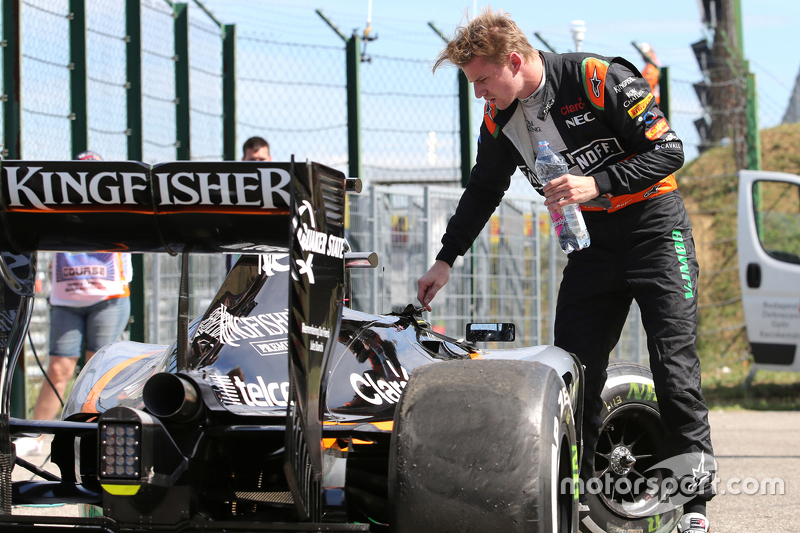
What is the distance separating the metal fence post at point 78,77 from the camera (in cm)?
755

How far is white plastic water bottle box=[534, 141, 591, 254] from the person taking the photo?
3.31 meters

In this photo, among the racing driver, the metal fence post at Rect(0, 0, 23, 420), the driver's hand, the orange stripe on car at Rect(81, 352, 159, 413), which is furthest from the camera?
the metal fence post at Rect(0, 0, 23, 420)

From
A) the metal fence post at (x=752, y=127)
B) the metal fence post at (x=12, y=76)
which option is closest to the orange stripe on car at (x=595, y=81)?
the metal fence post at (x=12, y=76)

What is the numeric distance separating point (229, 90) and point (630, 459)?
6.14 meters

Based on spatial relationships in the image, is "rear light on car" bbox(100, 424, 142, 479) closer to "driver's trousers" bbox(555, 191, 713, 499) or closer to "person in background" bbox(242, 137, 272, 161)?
"driver's trousers" bbox(555, 191, 713, 499)

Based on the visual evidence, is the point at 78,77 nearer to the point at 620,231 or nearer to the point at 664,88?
the point at 620,231

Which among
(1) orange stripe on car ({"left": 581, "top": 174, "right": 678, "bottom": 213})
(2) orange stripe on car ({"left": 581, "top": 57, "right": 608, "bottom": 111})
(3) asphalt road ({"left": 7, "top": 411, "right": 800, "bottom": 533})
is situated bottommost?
(3) asphalt road ({"left": 7, "top": 411, "right": 800, "bottom": 533})

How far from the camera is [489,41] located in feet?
10.3

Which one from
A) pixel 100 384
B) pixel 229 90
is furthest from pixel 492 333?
pixel 229 90

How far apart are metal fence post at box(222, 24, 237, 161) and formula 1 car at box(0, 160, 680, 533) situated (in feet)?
18.6

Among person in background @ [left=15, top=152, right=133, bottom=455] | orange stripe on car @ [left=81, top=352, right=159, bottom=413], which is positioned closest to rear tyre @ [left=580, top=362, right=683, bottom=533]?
orange stripe on car @ [left=81, top=352, right=159, bottom=413]

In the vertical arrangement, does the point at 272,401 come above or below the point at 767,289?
below

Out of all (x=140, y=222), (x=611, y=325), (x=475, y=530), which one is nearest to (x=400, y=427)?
(x=475, y=530)

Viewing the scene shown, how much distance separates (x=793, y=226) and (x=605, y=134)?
295 inches
